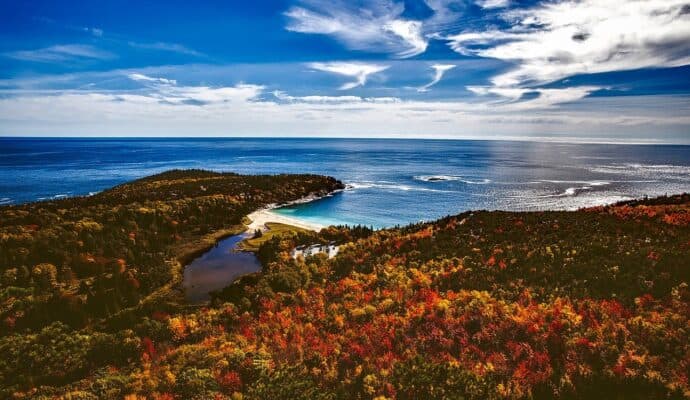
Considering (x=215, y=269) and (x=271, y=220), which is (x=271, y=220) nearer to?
(x=271, y=220)

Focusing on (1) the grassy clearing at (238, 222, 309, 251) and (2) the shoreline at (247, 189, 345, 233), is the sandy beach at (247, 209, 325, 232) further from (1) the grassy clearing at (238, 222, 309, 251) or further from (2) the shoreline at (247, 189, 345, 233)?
(1) the grassy clearing at (238, 222, 309, 251)

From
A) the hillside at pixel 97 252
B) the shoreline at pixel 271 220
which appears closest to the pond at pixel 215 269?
the hillside at pixel 97 252

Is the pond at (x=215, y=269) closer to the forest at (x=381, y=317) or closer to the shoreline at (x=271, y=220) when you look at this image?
the forest at (x=381, y=317)

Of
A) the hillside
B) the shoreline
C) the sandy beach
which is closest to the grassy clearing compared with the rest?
the shoreline

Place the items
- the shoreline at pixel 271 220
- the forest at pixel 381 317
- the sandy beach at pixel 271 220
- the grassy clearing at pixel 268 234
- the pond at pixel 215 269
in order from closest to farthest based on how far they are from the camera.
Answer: the forest at pixel 381 317, the pond at pixel 215 269, the grassy clearing at pixel 268 234, the shoreline at pixel 271 220, the sandy beach at pixel 271 220

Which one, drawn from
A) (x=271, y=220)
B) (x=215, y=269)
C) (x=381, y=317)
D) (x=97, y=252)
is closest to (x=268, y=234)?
(x=271, y=220)

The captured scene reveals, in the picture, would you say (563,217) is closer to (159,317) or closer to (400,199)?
(159,317)

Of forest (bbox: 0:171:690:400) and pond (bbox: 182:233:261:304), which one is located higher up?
forest (bbox: 0:171:690:400)

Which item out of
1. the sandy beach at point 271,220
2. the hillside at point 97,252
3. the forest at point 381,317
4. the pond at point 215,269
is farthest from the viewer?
the sandy beach at point 271,220
